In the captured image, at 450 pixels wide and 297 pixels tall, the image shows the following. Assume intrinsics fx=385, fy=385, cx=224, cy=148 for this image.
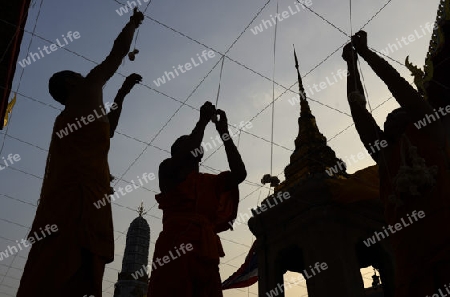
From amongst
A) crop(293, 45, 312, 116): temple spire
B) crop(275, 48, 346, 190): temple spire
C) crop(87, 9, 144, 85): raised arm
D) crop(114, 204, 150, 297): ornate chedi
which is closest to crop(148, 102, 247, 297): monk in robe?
crop(87, 9, 144, 85): raised arm

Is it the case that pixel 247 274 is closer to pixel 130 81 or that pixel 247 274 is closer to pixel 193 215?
pixel 193 215

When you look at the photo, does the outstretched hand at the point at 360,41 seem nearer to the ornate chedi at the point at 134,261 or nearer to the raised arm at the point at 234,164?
the raised arm at the point at 234,164

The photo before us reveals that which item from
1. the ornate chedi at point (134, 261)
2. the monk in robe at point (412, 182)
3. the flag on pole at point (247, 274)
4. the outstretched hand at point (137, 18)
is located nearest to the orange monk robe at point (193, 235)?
the monk in robe at point (412, 182)

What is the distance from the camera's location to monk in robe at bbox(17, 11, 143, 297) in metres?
2.22

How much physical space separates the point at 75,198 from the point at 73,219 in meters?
0.14

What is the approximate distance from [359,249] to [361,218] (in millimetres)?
908

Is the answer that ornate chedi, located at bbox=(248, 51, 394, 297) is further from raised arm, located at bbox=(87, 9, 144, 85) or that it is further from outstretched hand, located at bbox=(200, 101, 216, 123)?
raised arm, located at bbox=(87, 9, 144, 85)

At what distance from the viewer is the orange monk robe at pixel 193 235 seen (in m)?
3.09

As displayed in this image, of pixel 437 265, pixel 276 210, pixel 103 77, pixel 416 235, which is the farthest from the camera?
pixel 276 210

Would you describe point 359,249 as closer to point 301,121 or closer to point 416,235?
point 301,121

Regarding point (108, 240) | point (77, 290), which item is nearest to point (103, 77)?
point (108, 240)

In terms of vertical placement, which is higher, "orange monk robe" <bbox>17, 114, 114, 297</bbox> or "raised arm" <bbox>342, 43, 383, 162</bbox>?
"raised arm" <bbox>342, 43, 383, 162</bbox>

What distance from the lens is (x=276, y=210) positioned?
8.77 m

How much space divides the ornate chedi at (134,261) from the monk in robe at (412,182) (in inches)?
1337
